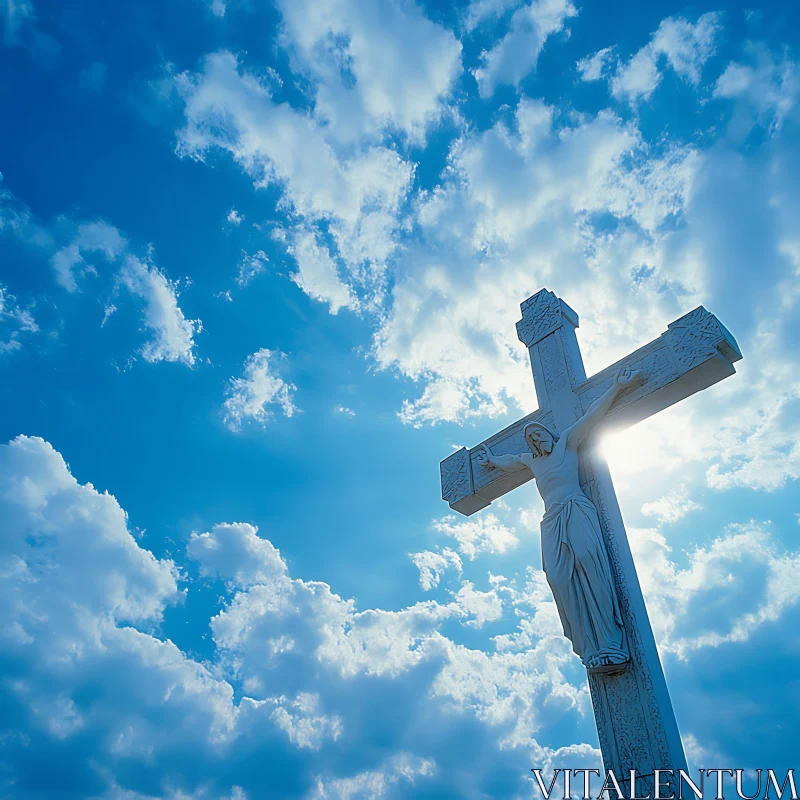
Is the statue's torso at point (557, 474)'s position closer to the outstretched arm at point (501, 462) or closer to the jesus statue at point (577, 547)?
the jesus statue at point (577, 547)

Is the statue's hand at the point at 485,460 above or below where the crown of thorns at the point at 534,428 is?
above

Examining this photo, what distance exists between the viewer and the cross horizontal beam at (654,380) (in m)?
5.16

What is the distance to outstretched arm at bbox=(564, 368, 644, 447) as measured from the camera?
5551mm

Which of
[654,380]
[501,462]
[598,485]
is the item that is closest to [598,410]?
[654,380]

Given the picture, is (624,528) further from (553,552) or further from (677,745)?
(677,745)

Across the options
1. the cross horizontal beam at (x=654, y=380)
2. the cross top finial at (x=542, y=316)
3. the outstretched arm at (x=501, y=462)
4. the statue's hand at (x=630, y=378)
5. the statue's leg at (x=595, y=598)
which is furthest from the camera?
the cross top finial at (x=542, y=316)

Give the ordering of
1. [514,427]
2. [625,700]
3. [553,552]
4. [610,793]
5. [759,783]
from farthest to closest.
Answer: [514,427]
[553,552]
[625,700]
[610,793]
[759,783]

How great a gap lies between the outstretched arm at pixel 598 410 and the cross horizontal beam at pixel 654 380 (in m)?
0.07

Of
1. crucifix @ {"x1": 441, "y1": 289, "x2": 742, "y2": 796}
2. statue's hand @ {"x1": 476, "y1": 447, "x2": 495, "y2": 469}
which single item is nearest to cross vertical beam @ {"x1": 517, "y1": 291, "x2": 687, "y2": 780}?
crucifix @ {"x1": 441, "y1": 289, "x2": 742, "y2": 796}

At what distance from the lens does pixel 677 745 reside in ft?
13.9

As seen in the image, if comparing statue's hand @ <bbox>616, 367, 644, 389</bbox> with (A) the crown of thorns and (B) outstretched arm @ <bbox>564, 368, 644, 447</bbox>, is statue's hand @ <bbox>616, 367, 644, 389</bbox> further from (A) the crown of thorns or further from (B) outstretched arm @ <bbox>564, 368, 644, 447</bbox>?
(A) the crown of thorns

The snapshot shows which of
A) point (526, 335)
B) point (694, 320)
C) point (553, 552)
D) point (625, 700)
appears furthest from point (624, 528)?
point (526, 335)

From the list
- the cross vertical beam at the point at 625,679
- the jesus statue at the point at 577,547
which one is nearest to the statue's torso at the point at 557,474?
the jesus statue at the point at 577,547

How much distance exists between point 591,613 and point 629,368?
208cm
